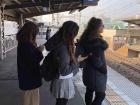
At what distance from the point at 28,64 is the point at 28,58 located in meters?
Result: 0.09

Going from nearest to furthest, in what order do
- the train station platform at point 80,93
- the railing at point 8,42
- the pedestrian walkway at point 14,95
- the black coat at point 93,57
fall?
the black coat at point 93,57 → the pedestrian walkway at point 14,95 → the train station platform at point 80,93 → the railing at point 8,42

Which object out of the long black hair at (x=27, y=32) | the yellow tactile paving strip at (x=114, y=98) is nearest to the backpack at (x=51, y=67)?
the long black hair at (x=27, y=32)

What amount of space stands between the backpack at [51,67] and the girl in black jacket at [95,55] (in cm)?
51

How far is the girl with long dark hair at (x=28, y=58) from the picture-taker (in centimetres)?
463

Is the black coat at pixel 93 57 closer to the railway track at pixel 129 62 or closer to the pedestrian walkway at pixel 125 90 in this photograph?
the pedestrian walkway at pixel 125 90

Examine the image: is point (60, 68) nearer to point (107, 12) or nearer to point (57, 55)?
point (57, 55)

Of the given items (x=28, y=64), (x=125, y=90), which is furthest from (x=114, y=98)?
(x=28, y=64)

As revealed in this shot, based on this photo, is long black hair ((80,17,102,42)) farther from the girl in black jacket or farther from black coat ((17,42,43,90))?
black coat ((17,42,43,90))

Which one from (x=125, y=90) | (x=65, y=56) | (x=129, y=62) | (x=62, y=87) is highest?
(x=65, y=56)

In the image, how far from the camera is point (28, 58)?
466 cm

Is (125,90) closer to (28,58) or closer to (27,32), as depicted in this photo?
(28,58)

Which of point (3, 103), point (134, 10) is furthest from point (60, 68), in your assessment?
point (134, 10)

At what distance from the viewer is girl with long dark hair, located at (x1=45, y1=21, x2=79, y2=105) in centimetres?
447

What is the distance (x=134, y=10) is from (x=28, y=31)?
96.8ft
